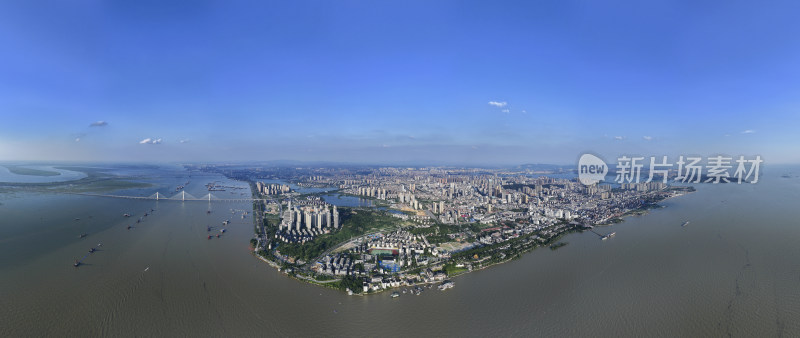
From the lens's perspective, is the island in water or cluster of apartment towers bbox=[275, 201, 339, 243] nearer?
the island in water

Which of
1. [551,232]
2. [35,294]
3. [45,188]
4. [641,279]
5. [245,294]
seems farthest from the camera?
[45,188]

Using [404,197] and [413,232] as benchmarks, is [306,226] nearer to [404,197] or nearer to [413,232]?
[413,232]

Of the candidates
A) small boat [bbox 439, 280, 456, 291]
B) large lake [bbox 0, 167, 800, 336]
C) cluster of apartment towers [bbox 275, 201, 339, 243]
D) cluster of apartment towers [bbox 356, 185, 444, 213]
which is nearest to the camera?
large lake [bbox 0, 167, 800, 336]

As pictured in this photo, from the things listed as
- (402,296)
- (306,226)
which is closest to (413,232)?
(306,226)

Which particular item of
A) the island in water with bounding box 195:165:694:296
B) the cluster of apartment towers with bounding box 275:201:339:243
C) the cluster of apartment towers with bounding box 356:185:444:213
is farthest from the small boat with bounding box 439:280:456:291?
the cluster of apartment towers with bounding box 356:185:444:213

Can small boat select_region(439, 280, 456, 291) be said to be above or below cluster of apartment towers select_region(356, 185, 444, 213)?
below

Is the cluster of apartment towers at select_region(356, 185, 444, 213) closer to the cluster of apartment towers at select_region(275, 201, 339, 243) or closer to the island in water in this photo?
the island in water

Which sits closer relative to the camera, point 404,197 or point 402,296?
point 402,296

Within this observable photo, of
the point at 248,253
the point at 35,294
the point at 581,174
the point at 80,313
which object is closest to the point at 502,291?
the point at 248,253

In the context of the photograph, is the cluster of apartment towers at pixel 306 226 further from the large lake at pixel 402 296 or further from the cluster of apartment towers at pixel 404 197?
the cluster of apartment towers at pixel 404 197

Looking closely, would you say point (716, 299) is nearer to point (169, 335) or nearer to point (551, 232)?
point (551, 232)

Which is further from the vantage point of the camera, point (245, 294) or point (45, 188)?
point (45, 188)
